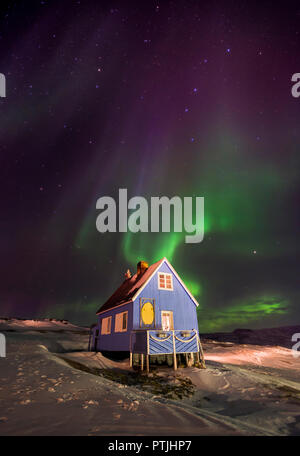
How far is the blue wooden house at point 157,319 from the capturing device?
16.3 meters

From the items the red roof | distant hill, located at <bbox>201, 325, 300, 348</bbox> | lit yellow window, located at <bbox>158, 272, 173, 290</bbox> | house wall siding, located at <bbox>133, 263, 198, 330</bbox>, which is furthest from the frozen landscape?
distant hill, located at <bbox>201, 325, 300, 348</bbox>

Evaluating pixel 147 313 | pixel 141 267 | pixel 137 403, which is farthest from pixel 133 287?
pixel 137 403

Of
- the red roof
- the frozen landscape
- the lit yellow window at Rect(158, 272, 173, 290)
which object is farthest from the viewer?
the lit yellow window at Rect(158, 272, 173, 290)

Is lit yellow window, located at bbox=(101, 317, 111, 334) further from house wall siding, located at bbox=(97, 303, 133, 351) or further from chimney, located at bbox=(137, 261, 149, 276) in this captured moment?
chimney, located at bbox=(137, 261, 149, 276)

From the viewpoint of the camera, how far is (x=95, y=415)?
15.9 ft

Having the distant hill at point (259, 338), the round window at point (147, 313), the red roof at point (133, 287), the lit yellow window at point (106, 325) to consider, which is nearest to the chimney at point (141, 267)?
the red roof at point (133, 287)

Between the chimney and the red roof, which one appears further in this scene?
the chimney

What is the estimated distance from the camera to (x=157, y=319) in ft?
61.0

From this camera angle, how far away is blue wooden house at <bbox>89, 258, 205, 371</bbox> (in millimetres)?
16328

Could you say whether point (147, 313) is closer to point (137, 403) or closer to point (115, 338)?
point (115, 338)

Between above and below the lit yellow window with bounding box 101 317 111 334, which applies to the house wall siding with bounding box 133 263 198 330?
above

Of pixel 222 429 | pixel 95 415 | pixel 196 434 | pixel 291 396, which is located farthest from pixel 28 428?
pixel 291 396

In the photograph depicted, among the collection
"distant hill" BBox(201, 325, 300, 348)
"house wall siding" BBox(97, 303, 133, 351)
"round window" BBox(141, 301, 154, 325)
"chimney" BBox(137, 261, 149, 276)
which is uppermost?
"chimney" BBox(137, 261, 149, 276)

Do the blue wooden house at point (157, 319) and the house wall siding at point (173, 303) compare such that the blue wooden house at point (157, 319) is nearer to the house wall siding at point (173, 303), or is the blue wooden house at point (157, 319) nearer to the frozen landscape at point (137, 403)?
the house wall siding at point (173, 303)
